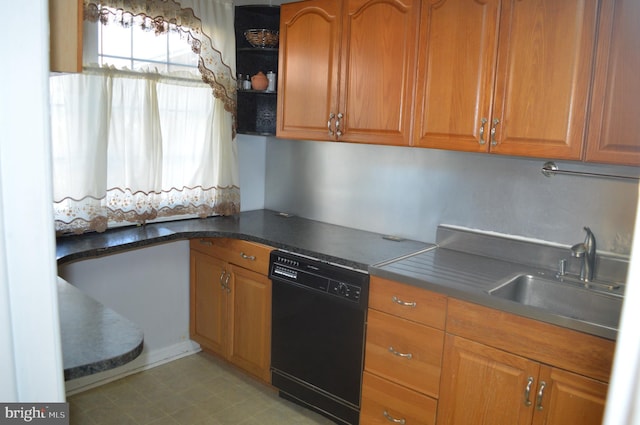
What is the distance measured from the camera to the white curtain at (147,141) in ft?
8.71

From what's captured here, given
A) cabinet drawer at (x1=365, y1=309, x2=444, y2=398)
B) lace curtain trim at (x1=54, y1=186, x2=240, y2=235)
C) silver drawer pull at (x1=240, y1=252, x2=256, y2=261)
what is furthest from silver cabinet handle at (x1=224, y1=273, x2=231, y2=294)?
cabinet drawer at (x1=365, y1=309, x2=444, y2=398)

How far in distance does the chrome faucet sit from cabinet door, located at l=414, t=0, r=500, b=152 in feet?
1.95

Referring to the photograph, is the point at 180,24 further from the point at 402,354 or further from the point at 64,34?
the point at 64,34

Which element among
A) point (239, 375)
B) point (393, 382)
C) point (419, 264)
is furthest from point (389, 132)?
point (239, 375)

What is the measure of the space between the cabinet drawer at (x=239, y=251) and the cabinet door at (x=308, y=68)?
0.70 m

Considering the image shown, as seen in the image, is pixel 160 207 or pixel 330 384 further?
pixel 160 207

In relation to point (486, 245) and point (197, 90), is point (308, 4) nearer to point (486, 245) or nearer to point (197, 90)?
point (197, 90)

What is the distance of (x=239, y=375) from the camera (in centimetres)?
313

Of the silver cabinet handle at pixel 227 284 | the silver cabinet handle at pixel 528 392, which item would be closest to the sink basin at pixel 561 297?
the silver cabinet handle at pixel 528 392

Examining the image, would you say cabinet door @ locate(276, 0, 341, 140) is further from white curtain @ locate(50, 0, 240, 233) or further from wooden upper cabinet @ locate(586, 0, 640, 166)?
wooden upper cabinet @ locate(586, 0, 640, 166)

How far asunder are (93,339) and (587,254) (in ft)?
6.45

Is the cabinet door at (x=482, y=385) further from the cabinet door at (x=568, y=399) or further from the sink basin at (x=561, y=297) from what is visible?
the sink basin at (x=561, y=297)

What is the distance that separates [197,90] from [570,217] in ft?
7.29

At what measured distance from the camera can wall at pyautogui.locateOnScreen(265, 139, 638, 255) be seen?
228 centimetres
